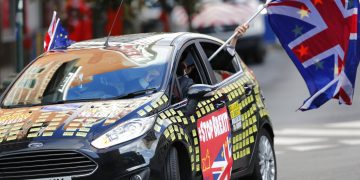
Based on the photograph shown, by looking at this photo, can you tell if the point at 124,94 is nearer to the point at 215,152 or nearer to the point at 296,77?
the point at 215,152

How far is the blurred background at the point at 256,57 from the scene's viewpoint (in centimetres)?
1402

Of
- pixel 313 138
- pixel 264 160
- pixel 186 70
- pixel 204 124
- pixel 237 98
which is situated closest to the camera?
pixel 204 124

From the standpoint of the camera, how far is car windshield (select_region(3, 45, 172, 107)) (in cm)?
901

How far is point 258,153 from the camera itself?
10500 mm

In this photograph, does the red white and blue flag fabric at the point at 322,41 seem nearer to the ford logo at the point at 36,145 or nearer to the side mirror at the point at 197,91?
the side mirror at the point at 197,91

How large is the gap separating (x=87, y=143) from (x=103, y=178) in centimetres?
28

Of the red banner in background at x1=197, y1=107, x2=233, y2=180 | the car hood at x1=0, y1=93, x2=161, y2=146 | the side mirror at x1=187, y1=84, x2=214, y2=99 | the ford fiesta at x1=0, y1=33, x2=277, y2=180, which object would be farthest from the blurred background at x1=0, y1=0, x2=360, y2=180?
the car hood at x1=0, y1=93, x2=161, y2=146

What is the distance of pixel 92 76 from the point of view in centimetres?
922

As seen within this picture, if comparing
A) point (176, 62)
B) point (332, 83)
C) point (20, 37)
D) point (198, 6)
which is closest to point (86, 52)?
point (176, 62)

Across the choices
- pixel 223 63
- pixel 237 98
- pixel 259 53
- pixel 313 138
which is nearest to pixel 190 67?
pixel 237 98

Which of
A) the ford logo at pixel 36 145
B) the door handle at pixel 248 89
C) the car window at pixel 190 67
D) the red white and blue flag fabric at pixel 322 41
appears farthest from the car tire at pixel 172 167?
the red white and blue flag fabric at pixel 322 41

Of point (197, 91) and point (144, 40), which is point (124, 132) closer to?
point (197, 91)

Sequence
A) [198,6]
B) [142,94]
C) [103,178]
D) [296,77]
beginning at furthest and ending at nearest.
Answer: [296,77], [198,6], [142,94], [103,178]

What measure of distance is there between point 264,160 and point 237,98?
0.87m
